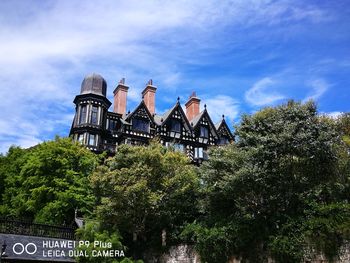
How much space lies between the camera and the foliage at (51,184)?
26.3 meters

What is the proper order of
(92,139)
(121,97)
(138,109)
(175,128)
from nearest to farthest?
(92,139) < (138,109) < (175,128) < (121,97)

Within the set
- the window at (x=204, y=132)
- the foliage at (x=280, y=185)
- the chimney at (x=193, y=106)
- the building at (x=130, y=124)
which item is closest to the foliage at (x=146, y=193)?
the foliage at (x=280, y=185)

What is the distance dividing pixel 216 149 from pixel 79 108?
2242cm

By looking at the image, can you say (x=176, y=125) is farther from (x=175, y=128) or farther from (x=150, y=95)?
(x=150, y=95)

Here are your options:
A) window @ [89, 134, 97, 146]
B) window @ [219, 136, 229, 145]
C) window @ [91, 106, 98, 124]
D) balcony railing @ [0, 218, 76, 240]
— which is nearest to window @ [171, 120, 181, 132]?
window @ [219, 136, 229, 145]

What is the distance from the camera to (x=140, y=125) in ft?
127

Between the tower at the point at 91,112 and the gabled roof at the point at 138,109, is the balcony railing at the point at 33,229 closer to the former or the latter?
the tower at the point at 91,112

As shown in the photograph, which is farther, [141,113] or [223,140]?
[223,140]

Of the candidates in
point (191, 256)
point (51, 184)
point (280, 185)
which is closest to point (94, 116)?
point (51, 184)

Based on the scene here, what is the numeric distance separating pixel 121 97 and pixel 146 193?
2250 centimetres

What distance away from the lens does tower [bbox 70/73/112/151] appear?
120 feet

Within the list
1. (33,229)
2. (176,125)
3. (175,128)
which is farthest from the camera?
(176,125)

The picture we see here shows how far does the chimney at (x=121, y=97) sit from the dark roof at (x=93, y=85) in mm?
1888

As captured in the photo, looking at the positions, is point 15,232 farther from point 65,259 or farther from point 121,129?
point 121,129
